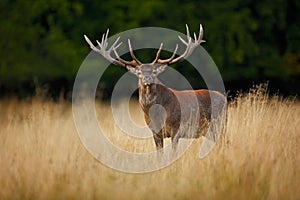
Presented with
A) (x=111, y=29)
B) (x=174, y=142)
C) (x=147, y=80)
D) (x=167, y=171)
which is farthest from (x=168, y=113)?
(x=111, y=29)

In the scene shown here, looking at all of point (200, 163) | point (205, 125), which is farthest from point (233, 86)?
point (200, 163)

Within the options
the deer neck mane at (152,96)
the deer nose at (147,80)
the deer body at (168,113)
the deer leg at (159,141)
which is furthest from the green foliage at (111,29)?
the deer nose at (147,80)

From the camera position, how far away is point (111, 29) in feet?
55.2

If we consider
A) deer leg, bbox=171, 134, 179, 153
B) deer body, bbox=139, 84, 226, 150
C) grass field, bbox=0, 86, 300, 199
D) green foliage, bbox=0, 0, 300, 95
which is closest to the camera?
grass field, bbox=0, 86, 300, 199

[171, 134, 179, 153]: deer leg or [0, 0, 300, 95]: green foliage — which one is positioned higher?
[0, 0, 300, 95]: green foliage

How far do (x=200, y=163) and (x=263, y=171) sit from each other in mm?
762

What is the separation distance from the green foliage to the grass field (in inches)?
340

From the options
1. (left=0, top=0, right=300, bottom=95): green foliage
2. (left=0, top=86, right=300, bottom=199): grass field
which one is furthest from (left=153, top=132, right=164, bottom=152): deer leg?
(left=0, top=0, right=300, bottom=95): green foliage

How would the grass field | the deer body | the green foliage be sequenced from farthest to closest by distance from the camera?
the green foliage, the deer body, the grass field

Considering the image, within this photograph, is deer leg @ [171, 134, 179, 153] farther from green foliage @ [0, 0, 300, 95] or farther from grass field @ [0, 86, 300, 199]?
green foliage @ [0, 0, 300, 95]

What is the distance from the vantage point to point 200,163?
265 inches

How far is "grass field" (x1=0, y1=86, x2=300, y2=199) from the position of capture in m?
5.98

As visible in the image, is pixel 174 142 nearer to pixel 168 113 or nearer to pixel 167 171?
pixel 168 113

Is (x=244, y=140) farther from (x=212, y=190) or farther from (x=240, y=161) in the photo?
(x=212, y=190)
